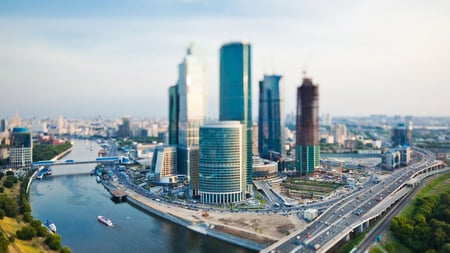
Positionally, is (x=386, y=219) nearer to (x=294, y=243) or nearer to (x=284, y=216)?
(x=284, y=216)

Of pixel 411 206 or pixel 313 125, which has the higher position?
pixel 313 125

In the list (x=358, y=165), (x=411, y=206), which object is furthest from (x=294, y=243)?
(x=358, y=165)

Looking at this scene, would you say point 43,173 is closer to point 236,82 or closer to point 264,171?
point 236,82

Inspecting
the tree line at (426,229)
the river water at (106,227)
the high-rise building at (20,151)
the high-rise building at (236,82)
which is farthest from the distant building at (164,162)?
the tree line at (426,229)

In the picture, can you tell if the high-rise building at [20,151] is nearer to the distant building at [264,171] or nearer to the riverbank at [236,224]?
the riverbank at [236,224]

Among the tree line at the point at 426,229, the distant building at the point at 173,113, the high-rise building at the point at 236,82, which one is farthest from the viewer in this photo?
the distant building at the point at 173,113

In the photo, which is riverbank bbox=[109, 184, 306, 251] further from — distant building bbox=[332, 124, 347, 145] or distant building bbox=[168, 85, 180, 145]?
distant building bbox=[332, 124, 347, 145]
